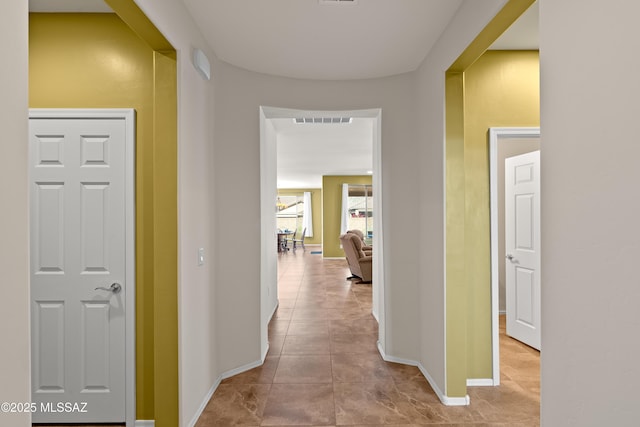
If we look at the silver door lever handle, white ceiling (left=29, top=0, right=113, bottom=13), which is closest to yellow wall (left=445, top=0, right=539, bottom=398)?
the silver door lever handle

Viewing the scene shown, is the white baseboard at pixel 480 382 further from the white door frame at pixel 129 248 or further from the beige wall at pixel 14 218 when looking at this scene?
the beige wall at pixel 14 218

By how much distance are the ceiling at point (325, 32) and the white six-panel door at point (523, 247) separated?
1430 mm

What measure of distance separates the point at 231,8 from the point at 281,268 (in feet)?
25.1

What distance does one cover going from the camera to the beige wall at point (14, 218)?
93cm

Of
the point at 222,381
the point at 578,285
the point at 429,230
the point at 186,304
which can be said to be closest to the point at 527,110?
the point at 429,230

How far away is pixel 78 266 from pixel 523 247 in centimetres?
408

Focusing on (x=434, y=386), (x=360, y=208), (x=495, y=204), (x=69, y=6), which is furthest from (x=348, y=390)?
(x=360, y=208)

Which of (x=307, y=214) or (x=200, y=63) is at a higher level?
(x=200, y=63)

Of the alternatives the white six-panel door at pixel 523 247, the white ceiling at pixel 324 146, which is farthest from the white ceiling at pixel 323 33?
the white six-panel door at pixel 523 247

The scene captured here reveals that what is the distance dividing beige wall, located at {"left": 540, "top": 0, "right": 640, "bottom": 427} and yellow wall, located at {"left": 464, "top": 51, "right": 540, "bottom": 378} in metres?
1.43

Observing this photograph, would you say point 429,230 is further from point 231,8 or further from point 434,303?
point 231,8

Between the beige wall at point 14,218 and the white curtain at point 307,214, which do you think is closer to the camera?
the beige wall at point 14,218

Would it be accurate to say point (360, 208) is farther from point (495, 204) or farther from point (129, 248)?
point (129, 248)

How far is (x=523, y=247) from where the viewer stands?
→ 12.1 ft
